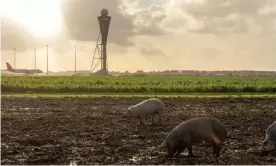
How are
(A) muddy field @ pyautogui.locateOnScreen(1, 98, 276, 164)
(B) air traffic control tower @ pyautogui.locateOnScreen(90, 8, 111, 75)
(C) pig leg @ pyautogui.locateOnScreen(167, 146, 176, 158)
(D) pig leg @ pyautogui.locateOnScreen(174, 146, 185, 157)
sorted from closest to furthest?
1. (A) muddy field @ pyautogui.locateOnScreen(1, 98, 276, 164)
2. (C) pig leg @ pyautogui.locateOnScreen(167, 146, 176, 158)
3. (D) pig leg @ pyautogui.locateOnScreen(174, 146, 185, 157)
4. (B) air traffic control tower @ pyautogui.locateOnScreen(90, 8, 111, 75)

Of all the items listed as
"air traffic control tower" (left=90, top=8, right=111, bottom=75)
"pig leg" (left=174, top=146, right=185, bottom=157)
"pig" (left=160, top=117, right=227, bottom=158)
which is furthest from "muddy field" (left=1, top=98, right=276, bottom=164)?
"air traffic control tower" (left=90, top=8, right=111, bottom=75)

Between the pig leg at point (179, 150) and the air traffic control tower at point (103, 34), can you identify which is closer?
the pig leg at point (179, 150)

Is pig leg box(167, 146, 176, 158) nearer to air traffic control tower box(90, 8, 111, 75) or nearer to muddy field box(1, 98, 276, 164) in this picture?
muddy field box(1, 98, 276, 164)

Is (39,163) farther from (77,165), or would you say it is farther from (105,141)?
(105,141)

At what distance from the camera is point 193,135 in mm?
16219

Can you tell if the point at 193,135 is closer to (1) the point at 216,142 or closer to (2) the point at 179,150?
(2) the point at 179,150

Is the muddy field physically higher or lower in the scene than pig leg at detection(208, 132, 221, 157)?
lower

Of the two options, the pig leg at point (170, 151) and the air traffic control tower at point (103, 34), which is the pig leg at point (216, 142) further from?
the air traffic control tower at point (103, 34)

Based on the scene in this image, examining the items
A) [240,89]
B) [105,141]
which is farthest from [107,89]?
[105,141]

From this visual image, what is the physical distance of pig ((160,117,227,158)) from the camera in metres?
16.1

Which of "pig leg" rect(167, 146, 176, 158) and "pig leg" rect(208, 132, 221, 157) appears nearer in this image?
"pig leg" rect(167, 146, 176, 158)

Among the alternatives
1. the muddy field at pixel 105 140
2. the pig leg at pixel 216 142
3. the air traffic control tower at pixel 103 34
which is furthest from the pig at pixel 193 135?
the air traffic control tower at pixel 103 34

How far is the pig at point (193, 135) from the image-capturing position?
52.7ft

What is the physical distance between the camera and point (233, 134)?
72.7ft
